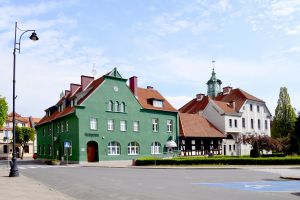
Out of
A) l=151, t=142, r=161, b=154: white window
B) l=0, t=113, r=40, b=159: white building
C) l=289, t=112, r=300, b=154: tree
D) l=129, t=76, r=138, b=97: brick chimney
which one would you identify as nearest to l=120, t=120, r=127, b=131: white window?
l=129, t=76, r=138, b=97: brick chimney

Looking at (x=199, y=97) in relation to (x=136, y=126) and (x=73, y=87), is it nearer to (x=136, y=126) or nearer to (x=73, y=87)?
(x=136, y=126)

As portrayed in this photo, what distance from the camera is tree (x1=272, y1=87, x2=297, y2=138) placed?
74.2m

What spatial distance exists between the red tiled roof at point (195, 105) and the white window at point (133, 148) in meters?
16.5

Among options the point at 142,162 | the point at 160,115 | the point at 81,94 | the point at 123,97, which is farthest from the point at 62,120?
the point at 142,162

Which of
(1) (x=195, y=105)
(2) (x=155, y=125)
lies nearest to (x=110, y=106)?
(2) (x=155, y=125)

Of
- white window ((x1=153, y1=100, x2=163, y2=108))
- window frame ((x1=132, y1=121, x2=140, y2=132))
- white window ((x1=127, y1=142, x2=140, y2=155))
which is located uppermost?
white window ((x1=153, y1=100, x2=163, y2=108))

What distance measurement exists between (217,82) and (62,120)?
36948 millimetres

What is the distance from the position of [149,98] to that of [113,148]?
9.98 m

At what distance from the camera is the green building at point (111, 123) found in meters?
44.9

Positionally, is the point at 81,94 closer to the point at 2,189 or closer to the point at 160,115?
the point at 160,115

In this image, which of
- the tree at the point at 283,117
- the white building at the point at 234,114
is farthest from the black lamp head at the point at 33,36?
the tree at the point at 283,117

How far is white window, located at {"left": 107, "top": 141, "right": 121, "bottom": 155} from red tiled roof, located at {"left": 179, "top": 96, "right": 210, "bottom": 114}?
19.4 metres

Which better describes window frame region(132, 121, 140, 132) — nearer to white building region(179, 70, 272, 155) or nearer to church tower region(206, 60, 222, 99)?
white building region(179, 70, 272, 155)

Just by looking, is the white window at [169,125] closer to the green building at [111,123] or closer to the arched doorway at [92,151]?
the green building at [111,123]
